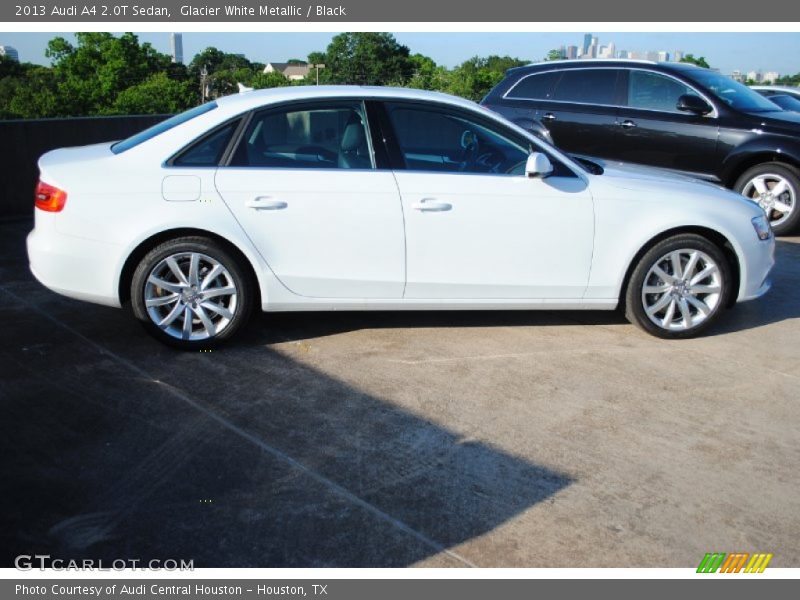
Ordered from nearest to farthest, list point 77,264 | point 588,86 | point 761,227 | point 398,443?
point 398,443 < point 77,264 < point 761,227 < point 588,86

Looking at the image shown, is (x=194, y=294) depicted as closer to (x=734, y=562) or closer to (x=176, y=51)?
(x=734, y=562)

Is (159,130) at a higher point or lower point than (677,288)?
higher

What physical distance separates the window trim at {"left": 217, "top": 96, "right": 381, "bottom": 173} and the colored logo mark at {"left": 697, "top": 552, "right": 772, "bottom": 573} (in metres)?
3.03

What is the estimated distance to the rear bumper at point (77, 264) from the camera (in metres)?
4.79

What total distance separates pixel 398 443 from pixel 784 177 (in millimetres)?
6365

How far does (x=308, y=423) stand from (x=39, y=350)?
6.67 ft

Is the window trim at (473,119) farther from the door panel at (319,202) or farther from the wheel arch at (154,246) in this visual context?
the wheel arch at (154,246)

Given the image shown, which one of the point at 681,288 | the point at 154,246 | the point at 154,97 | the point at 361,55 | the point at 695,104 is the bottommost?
the point at 681,288

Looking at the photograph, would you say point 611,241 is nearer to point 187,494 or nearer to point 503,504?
point 503,504

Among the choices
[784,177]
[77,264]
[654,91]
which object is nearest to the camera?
[77,264]

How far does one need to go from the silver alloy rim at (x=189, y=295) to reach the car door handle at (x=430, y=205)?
4.17ft

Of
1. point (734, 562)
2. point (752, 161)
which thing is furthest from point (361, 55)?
point (734, 562)

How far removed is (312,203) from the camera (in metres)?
4.91

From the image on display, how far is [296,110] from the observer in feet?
16.6
